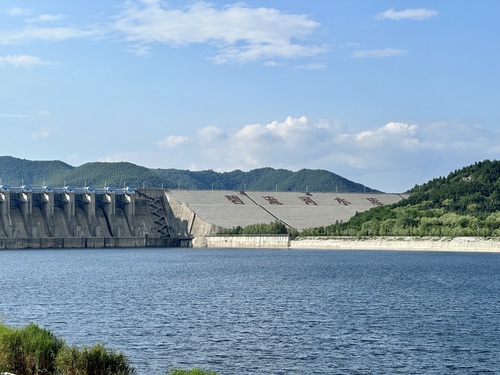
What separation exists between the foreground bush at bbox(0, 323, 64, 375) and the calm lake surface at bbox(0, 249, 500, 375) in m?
5.12

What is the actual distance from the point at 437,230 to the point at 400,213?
1919 cm

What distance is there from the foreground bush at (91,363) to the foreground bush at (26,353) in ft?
4.46

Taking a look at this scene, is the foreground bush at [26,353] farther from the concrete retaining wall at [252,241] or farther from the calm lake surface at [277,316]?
the concrete retaining wall at [252,241]

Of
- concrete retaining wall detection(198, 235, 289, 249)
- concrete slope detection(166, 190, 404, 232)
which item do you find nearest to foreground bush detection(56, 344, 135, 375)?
concrete retaining wall detection(198, 235, 289, 249)

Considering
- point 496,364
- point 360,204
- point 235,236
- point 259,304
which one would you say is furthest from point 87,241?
point 496,364

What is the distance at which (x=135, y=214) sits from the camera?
163 metres

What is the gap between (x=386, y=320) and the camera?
49.6 m

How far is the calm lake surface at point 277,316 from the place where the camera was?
3781cm

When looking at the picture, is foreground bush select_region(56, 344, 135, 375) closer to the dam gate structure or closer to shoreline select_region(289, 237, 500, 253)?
shoreline select_region(289, 237, 500, 253)

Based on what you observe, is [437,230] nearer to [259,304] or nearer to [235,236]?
[235,236]

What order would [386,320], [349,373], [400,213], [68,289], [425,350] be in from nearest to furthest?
[349,373], [425,350], [386,320], [68,289], [400,213]

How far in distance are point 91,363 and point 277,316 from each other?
23999 millimetres

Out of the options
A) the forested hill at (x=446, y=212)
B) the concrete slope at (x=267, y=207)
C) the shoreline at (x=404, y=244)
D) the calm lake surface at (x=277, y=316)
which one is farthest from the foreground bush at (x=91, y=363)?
the concrete slope at (x=267, y=207)

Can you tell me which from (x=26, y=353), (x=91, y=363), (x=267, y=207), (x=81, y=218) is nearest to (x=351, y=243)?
(x=267, y=207)
